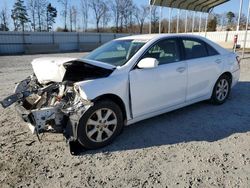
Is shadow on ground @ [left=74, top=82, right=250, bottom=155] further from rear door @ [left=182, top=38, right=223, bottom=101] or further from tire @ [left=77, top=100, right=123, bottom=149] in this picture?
rear door @ [left=182, top=38, right=223, bottom=101]

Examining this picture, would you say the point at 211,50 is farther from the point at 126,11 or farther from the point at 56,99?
the point at 126,11

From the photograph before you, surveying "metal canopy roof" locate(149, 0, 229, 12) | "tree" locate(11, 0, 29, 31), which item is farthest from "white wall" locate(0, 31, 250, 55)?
"tree" locate(11, 0, 29, 31)

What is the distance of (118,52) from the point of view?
4.53m

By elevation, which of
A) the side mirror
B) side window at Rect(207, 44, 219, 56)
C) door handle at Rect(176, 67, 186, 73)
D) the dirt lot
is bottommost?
the dirt lot

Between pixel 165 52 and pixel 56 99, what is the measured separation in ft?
6.79

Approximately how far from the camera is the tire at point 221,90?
5.48 meters

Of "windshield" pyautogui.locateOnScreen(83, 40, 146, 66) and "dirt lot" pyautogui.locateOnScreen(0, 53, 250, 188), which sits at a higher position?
"windshield" pyautogui.locateOnScreen(83, 40, 146, 66)

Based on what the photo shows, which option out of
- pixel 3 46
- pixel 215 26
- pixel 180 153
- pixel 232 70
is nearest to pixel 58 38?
pixel 3 46

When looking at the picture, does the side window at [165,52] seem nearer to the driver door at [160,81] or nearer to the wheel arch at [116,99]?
the driver door at [160,81]

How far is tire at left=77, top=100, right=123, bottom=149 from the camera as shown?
350cm

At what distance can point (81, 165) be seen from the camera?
3295 mm

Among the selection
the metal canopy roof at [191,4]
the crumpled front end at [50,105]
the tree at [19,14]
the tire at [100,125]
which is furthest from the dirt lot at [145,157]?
the tree at [19,14]

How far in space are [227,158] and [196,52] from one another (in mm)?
2346

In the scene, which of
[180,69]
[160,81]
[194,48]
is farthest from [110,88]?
→ [194,48]
